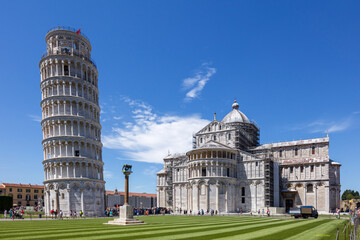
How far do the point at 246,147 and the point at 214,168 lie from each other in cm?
1798

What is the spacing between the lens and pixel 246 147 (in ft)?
278

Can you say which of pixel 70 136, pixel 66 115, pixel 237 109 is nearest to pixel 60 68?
pixel 66 115

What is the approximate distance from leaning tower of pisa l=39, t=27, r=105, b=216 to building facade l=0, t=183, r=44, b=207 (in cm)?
5938

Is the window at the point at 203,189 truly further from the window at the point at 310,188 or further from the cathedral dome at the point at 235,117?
the window at the point at 310,188

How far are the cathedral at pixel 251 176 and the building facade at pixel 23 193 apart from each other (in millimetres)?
67056

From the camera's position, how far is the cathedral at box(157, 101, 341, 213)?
2790 inches

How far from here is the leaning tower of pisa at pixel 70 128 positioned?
58812mm

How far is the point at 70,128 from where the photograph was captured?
6138 centimetres

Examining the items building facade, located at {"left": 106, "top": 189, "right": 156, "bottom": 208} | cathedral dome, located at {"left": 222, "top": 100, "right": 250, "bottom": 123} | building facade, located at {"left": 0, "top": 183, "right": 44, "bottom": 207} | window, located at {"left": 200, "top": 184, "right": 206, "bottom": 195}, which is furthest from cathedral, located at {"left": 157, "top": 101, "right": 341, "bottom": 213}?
building facade, located at {"left": 0, "top": 183, "right": 44, "bottom": 207}

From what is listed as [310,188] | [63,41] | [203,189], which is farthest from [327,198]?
[63,41]

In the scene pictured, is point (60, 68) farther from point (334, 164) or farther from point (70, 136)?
point (334, 164)

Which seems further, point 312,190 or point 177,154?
point 177,154

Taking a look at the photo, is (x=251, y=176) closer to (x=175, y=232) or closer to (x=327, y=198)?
(x=327, y=198)

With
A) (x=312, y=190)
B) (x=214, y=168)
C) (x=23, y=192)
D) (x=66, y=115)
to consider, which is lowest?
(x=23, y=192)
